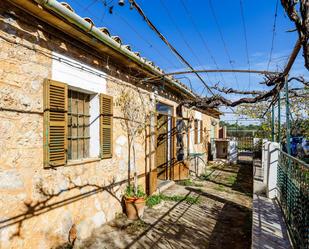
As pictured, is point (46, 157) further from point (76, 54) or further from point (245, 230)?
point (245, 230)

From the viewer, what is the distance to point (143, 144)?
6434 millimetres

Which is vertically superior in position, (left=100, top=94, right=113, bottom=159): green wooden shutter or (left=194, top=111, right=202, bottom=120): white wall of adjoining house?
(left=194, top=111, right=202, bottom=120): white wall of adjoining house

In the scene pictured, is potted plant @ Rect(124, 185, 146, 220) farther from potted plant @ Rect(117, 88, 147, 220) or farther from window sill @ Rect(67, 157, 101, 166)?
window sill @ Rect(67, 157, 101, 166)

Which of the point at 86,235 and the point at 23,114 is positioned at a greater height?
the point at 23,114

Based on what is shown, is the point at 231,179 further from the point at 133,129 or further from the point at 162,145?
the point at 133,129

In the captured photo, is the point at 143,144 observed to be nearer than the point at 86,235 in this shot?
No

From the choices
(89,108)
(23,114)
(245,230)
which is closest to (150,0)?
(89,108)

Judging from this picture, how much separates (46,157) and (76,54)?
178 centimetres

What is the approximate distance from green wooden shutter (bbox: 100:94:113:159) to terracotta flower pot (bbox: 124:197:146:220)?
1.07 meters

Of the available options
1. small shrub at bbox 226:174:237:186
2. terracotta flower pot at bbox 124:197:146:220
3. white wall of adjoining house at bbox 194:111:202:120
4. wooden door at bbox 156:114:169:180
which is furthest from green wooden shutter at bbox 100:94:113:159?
white wall of adjoining house at bbox 194:111:202:120

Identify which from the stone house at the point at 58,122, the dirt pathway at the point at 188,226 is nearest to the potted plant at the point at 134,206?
the dirt pathway at the point at 188,226

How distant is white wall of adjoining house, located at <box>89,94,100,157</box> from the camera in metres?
4.57

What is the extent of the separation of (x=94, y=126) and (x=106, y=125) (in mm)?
246

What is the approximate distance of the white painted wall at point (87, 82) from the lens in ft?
12.0
